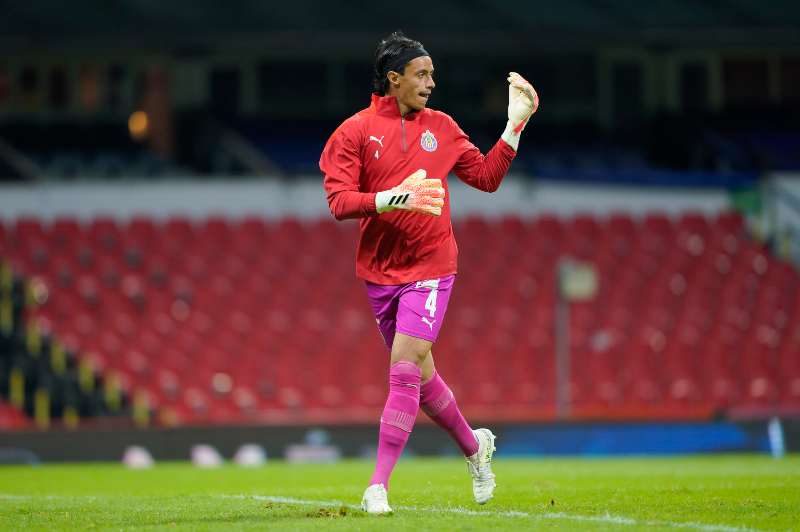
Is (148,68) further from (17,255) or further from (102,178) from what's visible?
(17,255)

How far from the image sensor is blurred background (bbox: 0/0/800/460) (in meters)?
18.5

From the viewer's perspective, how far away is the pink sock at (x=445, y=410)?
7.50 meters

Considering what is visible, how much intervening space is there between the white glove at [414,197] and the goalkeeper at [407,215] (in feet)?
0.05

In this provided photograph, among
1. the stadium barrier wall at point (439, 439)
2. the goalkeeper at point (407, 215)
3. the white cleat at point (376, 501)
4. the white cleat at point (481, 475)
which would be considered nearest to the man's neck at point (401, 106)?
the goalkeeper at point (407, 215)

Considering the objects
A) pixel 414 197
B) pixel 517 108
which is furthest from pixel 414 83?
pixel 414 197

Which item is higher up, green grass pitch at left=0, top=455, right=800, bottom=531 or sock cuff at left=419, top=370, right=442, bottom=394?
sock cuff at left=419, top=370, right=442, bottom=394

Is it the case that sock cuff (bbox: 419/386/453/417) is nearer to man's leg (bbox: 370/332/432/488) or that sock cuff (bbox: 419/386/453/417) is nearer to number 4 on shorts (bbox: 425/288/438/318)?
man's leg (bbox: 370/332/432/488)

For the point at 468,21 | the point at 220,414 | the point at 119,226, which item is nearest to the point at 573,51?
the point at 468,21

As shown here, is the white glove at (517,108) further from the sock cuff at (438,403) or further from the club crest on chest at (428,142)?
the sock cuff at (438,403)

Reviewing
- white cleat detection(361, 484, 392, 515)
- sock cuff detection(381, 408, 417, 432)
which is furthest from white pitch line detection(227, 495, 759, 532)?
sock cuff detection(381, 408, 417, 432)

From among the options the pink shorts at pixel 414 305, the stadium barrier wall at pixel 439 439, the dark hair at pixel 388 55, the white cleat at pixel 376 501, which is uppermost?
the dark hair at pixel 388 55

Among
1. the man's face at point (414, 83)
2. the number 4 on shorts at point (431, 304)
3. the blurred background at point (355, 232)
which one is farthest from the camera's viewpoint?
the blurred background at point (355, 232)

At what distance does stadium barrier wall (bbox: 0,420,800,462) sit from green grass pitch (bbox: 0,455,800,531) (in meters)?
3.50

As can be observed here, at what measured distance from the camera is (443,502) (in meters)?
7.86
